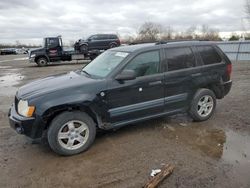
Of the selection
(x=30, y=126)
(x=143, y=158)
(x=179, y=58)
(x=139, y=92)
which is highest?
(x=179, y=58)

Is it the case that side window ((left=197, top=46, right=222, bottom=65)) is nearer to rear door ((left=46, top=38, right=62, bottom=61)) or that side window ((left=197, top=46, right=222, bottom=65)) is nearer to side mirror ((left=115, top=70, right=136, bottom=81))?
side mirror ((left=115, top=70, right=136, bottom=81))

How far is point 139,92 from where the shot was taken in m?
4.91

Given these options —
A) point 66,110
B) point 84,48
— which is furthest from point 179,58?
point 84,48

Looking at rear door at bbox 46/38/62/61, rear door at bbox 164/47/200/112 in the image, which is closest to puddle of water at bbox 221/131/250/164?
rear door at bbox 164/47/200/112

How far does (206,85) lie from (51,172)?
3.70m

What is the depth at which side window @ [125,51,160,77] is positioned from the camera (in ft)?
16.3

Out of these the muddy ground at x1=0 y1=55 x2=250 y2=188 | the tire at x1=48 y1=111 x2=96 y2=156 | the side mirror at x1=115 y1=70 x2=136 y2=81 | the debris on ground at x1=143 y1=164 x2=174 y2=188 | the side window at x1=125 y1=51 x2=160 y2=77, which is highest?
the side window at x1=125 y1=51 x2=160 y2=77

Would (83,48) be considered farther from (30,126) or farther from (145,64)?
(30,126)

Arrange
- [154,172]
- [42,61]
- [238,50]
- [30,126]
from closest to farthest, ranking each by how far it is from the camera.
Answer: [154,172] < [30,126] < [238,50] < [42,61]

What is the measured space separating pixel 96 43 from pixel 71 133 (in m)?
19.8

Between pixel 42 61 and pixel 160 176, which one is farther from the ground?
pixel 160 176

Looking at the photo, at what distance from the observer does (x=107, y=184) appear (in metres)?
3.54

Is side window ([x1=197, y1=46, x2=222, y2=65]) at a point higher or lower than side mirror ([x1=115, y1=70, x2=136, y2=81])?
higher

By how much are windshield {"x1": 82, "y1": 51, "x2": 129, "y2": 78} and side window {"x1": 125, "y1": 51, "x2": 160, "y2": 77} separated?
23 centimetres
